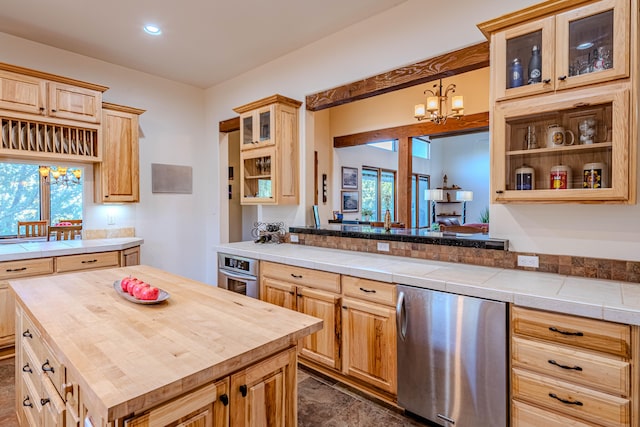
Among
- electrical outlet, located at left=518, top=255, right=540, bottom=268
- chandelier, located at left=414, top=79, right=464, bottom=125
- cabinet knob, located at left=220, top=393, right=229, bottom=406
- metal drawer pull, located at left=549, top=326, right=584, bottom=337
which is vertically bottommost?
cabinet knob, located at left=220, top=393, right=229, bottom=406

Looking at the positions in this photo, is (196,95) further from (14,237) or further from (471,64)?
(471,64)

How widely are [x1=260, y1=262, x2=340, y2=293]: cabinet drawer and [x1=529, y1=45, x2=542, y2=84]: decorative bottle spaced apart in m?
1.76

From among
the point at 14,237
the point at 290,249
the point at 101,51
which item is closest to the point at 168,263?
the point at 14,237

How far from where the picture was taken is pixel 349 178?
7160 mm

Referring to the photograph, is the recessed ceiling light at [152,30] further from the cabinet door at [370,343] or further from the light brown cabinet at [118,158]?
the cabinet door at [370,343]

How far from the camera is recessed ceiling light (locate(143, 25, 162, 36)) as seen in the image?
3.27 m

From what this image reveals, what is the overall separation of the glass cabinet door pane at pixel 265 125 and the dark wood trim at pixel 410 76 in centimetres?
44

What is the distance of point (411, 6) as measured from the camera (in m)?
2.82

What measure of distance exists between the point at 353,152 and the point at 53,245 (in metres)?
5.31

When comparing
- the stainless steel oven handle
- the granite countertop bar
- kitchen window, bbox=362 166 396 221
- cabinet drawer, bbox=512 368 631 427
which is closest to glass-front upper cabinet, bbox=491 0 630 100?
the granite countertop bar

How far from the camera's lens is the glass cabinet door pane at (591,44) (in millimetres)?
1782

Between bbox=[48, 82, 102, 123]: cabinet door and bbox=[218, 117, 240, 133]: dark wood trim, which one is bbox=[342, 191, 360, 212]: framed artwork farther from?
bbox=[48, 82, 102, 123]: cabinet door

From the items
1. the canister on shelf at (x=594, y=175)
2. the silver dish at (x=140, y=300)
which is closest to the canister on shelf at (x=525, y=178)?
the canister on shelf at (x=594, y=175)

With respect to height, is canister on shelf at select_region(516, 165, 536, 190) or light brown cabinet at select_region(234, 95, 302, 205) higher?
light brown cabinet at select_region(234, 95, 302, 205)
